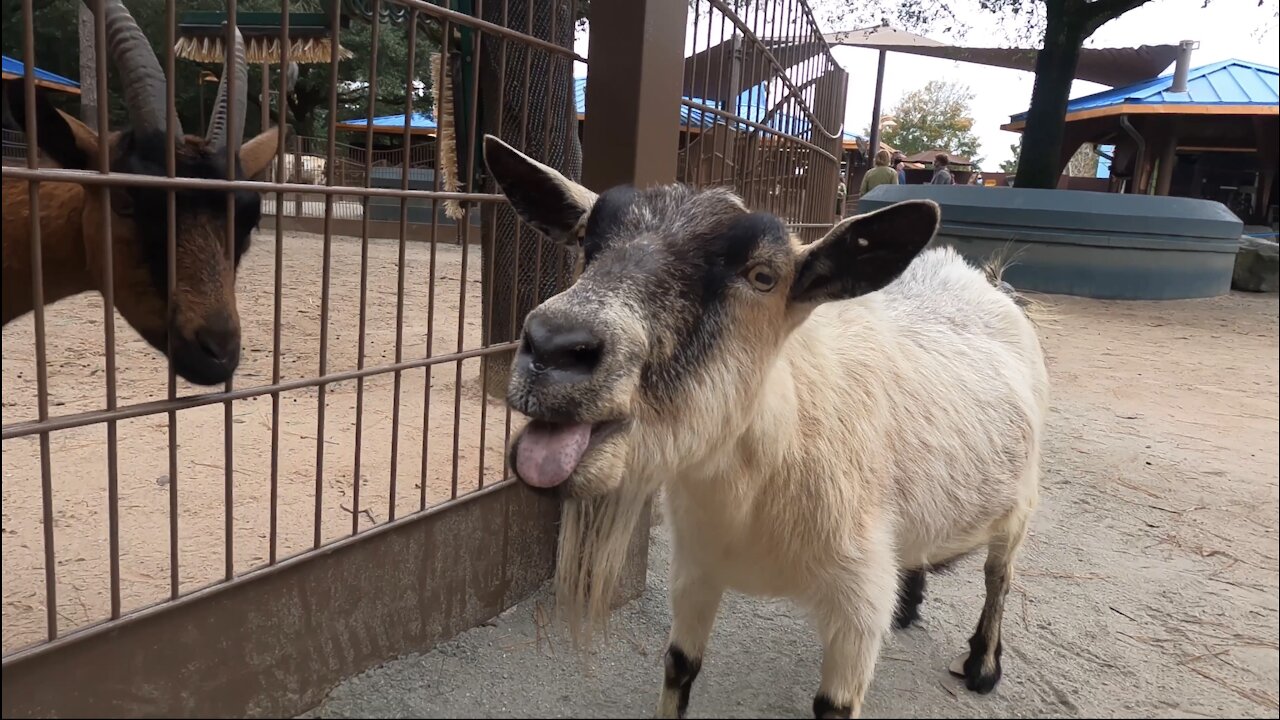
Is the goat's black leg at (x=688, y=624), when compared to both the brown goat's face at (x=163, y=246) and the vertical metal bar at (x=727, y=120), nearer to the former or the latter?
the brown goat's face at (x=163, y=246)

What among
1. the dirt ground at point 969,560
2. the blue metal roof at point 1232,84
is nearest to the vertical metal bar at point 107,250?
the dirt ground at point 969,560

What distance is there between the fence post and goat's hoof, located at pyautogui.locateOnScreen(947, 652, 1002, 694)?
1852 mm

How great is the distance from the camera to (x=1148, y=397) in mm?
2064

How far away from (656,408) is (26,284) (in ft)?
7.42

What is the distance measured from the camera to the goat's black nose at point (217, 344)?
2.31 m

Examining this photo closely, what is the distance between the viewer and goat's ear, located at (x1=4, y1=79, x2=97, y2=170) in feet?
7.60

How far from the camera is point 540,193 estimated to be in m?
2.16

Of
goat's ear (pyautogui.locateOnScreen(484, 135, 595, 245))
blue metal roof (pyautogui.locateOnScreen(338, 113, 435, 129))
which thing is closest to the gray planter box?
goat's ear (pyautogui.locateOnScreen(484, 135, 595, 245))

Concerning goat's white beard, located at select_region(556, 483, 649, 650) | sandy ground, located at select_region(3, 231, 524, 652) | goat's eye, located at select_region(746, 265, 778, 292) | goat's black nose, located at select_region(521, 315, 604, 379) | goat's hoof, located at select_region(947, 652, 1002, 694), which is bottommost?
sandy ground, located at select_region(3, 231, 524, 652)

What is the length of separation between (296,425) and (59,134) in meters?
2.54

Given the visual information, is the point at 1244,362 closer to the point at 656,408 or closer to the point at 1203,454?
the point at 1203,454

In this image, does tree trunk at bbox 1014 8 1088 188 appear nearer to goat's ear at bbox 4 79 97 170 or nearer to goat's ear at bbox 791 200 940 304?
goat's ear at bbox 791 200 940 304

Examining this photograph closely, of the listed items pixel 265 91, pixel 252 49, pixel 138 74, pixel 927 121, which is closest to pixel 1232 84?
pixel 265 91

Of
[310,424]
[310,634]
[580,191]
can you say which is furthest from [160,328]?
[310,424]
